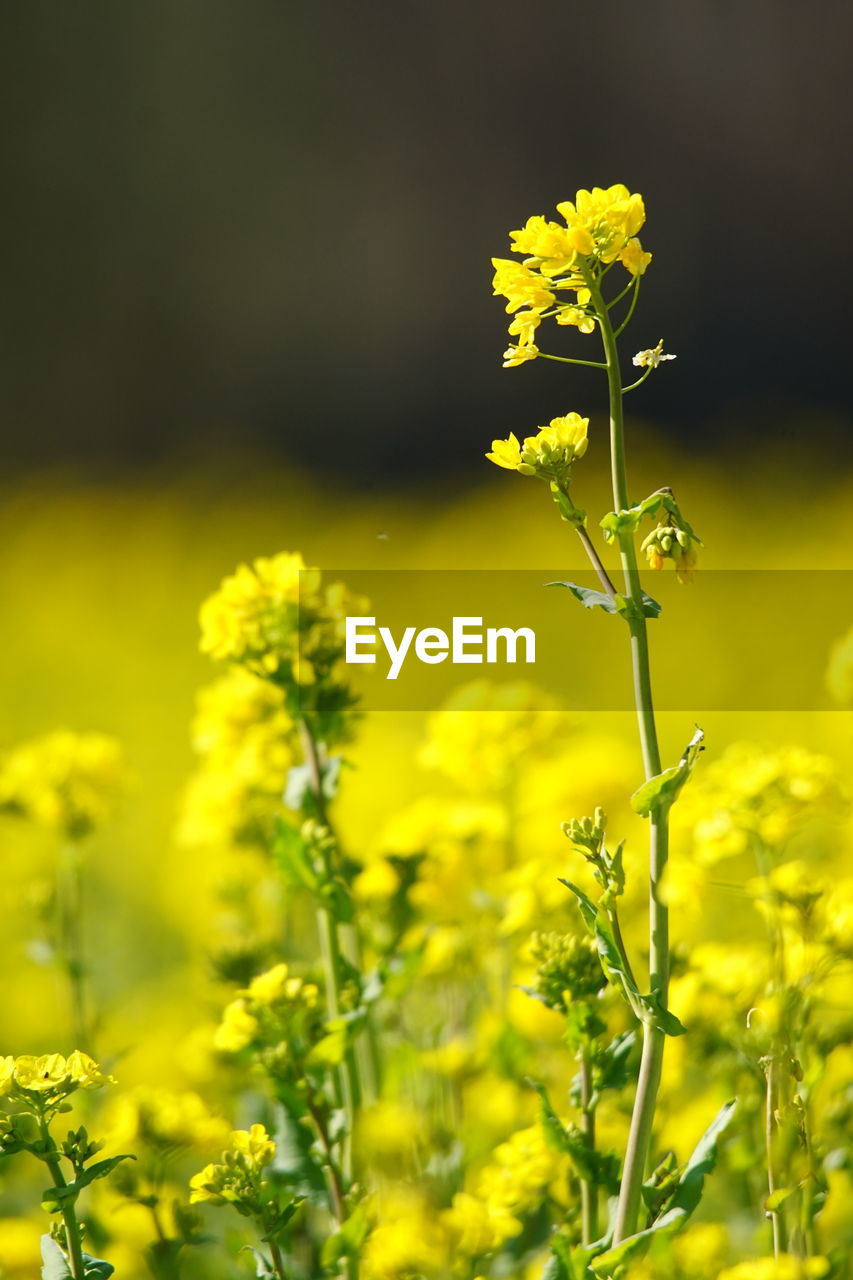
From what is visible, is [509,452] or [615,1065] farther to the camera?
[615,1065]

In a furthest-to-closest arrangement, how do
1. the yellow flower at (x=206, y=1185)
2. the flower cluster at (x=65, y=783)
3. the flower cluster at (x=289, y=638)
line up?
Result: the flower cluster at (x=65, y=783) → the flower cluster at (x=289, y=638) → the yellow flower at (x=206, y=1185)

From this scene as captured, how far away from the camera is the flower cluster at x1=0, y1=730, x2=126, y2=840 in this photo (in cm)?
136

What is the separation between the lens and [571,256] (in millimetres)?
698

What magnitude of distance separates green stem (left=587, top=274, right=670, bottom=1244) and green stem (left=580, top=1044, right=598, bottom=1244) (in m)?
0.11

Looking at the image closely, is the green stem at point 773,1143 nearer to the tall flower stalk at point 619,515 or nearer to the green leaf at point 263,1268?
the tall flower stalk at point 619,515

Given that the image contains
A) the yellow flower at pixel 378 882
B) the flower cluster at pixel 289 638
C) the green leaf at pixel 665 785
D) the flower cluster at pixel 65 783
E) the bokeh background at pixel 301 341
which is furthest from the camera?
the bokeh background at pixel 301 341

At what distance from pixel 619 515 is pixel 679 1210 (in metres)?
0.36

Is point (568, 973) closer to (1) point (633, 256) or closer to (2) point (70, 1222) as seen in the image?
(2) point (70, 1222)

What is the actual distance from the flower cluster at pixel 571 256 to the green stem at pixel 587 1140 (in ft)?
1.43

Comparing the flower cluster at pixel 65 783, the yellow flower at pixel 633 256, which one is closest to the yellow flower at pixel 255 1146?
the yellow flower at pixel 633 256

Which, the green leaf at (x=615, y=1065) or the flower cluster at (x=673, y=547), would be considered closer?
the flower cluster at (x=673, y=547)

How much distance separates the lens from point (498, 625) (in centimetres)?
272

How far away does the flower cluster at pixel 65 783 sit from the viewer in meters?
1.36

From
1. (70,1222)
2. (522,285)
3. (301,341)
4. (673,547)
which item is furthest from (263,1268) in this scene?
(301,341)
